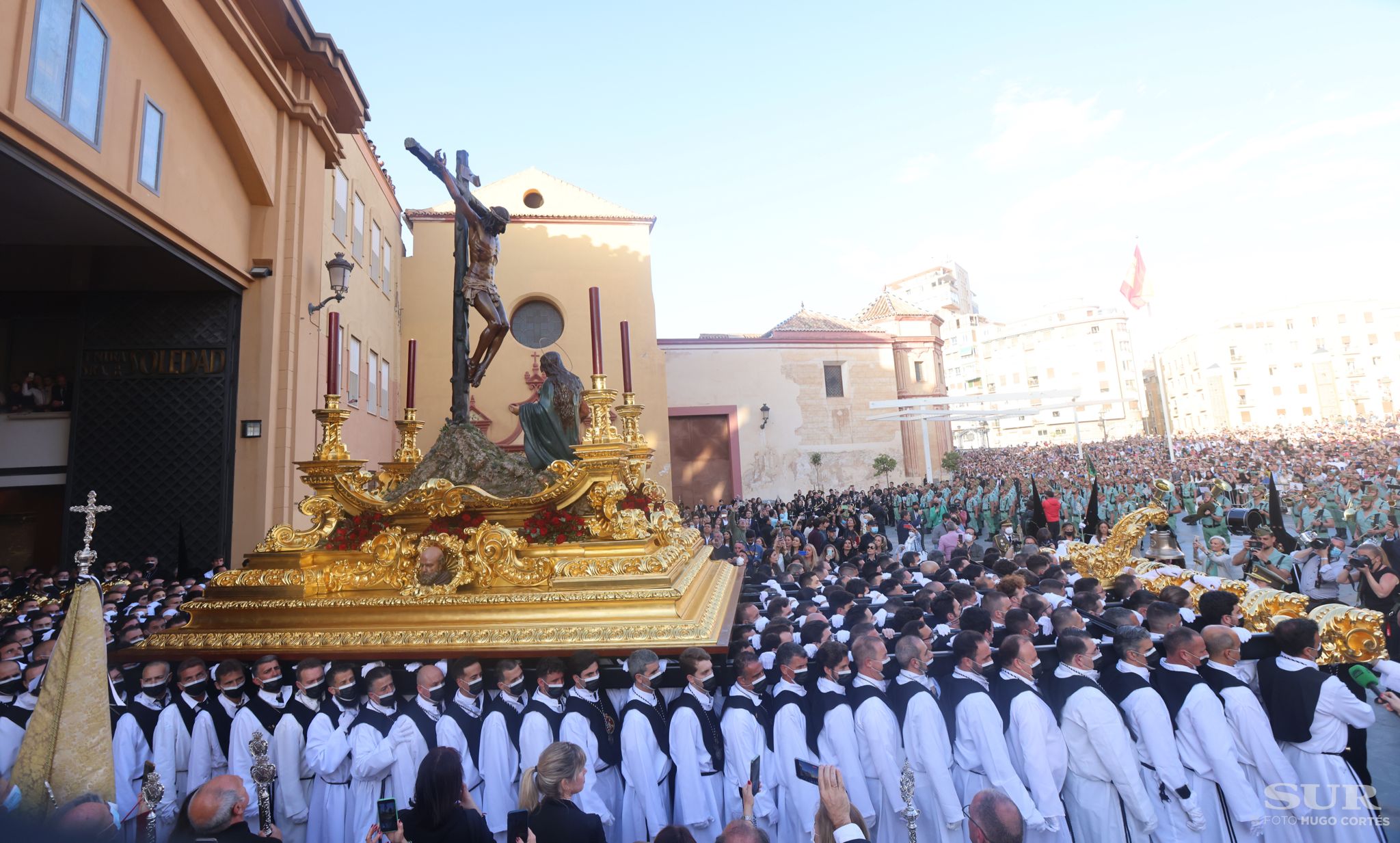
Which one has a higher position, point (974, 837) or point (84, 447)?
point (84, 447)

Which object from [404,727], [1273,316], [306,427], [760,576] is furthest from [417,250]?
[1273,316]

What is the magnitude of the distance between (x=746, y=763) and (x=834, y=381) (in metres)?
24.0

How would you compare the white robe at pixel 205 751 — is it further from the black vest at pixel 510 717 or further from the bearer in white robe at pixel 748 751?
the bearer in white robe at pixel 748 751

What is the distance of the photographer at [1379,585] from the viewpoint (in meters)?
5.46

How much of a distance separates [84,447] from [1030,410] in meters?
25.1

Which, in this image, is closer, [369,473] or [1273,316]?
[369,473]

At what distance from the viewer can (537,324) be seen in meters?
21.6

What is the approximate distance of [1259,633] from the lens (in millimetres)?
4574

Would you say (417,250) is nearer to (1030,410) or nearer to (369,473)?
(369,473)

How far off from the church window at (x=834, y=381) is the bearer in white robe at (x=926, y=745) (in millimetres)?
23086

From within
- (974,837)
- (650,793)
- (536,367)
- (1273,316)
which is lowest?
(650,793)

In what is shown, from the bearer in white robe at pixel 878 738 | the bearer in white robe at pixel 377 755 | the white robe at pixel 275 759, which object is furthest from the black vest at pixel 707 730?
the white robe at pixel 275 759

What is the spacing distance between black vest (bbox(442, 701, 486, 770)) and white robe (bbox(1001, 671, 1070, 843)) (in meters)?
3.12

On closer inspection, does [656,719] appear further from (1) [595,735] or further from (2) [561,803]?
(2) [561,803]
